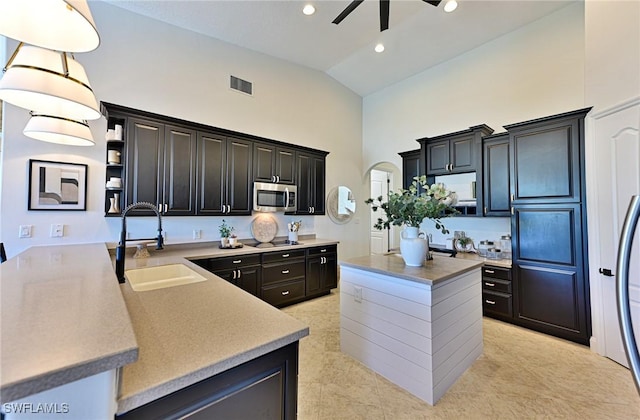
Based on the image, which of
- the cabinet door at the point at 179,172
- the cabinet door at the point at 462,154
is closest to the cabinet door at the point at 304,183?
the cabinet door at the point at 179,172

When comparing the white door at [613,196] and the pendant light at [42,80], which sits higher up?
the pendant light at [42,80]

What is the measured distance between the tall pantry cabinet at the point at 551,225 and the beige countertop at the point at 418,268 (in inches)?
49.8

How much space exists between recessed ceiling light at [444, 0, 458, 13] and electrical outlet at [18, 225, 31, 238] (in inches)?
215

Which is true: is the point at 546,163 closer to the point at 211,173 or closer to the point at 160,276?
the point at 211,173

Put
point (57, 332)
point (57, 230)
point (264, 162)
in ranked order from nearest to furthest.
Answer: point (57, 332) → point (57, 230) → point (264, 162)

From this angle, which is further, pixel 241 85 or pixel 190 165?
pixel 241 85

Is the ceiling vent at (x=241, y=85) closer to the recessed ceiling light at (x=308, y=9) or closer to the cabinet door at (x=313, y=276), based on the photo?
the recessed ceiling light at (x=308, y=9)

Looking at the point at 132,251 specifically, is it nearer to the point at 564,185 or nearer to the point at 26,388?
the point at 26,388

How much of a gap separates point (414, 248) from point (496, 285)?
1.99 m

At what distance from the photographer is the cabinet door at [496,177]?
11.2 ft

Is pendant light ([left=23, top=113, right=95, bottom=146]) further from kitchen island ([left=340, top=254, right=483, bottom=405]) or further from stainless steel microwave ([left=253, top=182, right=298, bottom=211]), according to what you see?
kitchen island ([left=340, top=254, right=483, bottom=405])

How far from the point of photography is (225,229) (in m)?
3.73

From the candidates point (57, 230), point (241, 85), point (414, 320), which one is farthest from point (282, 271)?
point (241, 85)

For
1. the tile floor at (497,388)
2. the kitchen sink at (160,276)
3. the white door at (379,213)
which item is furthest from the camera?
the white door at (379,213)
